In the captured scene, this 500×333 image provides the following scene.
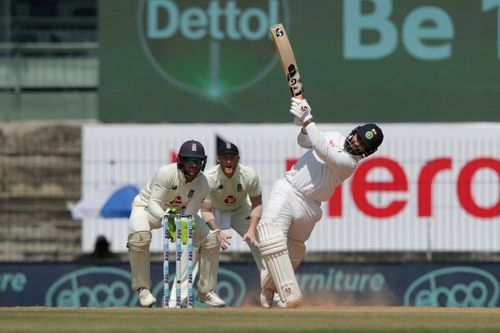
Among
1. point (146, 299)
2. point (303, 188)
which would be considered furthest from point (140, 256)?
point (303, 188)

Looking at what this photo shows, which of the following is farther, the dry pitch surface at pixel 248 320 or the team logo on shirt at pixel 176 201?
the team logo on shirt at pixel 176 201

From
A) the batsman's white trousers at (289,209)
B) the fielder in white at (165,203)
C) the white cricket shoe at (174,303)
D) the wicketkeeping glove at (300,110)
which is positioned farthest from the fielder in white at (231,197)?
the wicketkeeping glove at (300,110)

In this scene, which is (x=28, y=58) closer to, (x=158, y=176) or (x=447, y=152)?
(x=447, y=152)

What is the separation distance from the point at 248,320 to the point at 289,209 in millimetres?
2092

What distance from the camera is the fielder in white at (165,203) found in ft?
46.9

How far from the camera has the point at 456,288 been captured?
66.7 feet

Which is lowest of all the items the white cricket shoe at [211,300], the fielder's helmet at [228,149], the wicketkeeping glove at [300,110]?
the white cricket shoe at [211,300]

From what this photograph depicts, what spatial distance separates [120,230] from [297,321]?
40.1ft

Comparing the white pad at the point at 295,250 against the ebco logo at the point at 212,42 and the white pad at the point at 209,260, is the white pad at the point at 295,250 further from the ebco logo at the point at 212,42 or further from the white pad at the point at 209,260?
the ebco logo at the point at 212,42

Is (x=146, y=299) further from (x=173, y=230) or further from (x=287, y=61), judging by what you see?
(x=287, y=61)

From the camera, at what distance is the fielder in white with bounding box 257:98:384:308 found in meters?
13.7

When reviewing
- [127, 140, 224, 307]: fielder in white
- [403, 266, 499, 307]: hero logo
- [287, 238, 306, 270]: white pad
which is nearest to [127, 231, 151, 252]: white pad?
[127, 140, 224, 307]: fielder in white

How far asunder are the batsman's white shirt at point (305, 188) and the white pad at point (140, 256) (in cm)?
110

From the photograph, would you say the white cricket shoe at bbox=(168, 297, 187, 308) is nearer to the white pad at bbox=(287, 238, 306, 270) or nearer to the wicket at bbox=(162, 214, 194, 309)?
the wicket at bbox=(162, 214, 194, 309)
